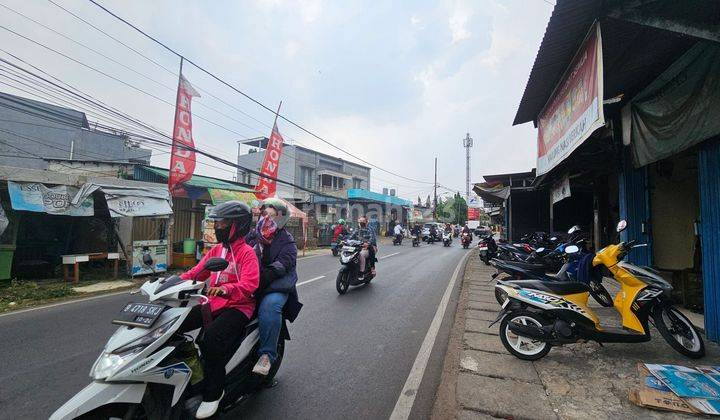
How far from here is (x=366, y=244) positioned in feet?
28.3

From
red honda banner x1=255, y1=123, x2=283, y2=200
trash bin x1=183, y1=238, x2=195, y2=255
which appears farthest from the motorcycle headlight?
red honda banner x1=255, y1=123, x2=283, y2=200

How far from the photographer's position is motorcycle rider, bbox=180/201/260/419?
240 centimetres

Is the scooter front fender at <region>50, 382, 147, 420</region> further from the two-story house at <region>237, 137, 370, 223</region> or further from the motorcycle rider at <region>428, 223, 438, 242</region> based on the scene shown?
the motorcycle rider at <region>428, 223, 438, 242</region>

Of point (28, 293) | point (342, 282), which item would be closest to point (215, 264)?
point (342, 282)

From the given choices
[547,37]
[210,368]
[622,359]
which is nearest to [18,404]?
[210,368]

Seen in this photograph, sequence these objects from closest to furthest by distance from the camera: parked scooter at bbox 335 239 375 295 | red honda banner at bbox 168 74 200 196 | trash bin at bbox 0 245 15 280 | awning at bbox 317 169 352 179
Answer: parked scooter at bbox 335 239 375 295, trash bin at bbox 0 245 15 280, red honda banner at bbox 168 74 200 196, awning at bbox 317 169 352 179

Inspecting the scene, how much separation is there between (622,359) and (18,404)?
596cm

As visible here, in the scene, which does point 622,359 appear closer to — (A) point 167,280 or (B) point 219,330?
(B) point 219,330

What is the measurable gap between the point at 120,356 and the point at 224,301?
0.82 meters

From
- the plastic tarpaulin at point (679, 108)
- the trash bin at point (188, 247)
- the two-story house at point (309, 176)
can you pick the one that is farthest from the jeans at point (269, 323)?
the two-story house at point (309, 176)

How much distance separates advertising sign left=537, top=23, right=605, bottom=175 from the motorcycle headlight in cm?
445

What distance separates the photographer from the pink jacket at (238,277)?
8.68ft

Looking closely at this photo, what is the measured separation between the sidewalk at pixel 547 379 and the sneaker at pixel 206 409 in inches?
69.2

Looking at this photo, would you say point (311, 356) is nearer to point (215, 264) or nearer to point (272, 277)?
point (272, 277)
